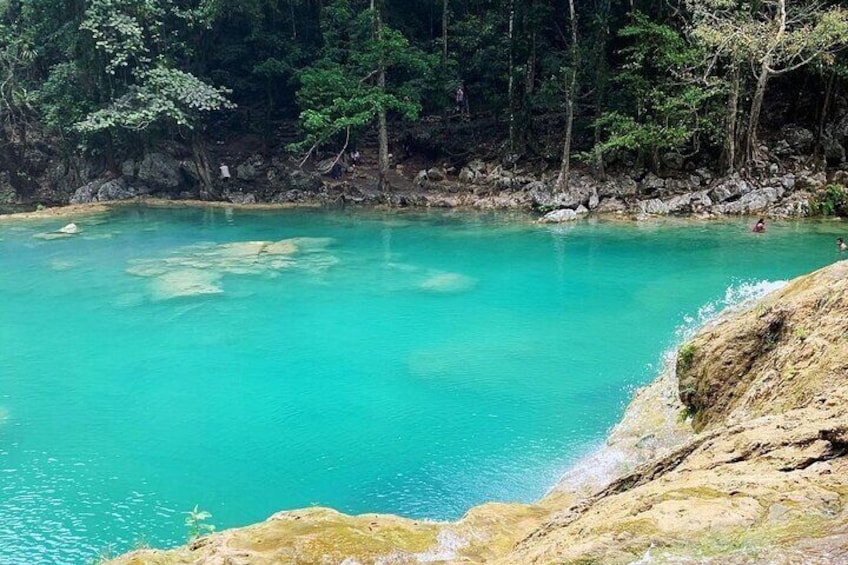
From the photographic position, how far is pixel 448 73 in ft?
86.5

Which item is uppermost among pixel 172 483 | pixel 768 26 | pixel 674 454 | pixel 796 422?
pixel 768 26

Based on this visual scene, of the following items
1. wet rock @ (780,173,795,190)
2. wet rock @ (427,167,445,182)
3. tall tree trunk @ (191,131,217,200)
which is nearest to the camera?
wet rock @ (780,173,795,190)

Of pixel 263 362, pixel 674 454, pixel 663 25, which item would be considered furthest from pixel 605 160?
pixel 674 454

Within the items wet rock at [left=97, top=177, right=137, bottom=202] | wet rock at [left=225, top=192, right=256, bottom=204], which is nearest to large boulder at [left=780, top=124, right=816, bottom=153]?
wet rock at [left=225, top=192, right=256, bottom=204]

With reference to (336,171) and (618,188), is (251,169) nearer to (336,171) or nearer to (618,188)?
(336,171)

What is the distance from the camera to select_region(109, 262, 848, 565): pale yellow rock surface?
261cm

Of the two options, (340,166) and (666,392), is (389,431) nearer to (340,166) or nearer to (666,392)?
(666,392)

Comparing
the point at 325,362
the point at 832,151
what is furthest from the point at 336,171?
the point at 832,151

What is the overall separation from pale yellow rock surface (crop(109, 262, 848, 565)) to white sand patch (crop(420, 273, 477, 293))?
329 inches

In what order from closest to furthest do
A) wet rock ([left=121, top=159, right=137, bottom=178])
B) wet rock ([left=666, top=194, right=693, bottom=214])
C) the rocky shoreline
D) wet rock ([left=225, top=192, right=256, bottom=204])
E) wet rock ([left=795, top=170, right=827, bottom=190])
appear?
wet rock ([left=795, top=170, right=827, bottom=190]) < the rocky shoreline < wet rock ([left=666, top=194, right=693, bottom=214]) < wet rock ([left=225, top=192, right=256, bottom=204]) < wet rock ([left=121, top=159, right=137, bottom=178])

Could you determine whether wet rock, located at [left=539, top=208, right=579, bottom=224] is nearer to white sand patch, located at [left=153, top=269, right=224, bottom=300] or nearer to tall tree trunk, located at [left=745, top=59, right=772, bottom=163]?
tall tree trunk, located at [left=745, top=59, right=772, bottom=163]

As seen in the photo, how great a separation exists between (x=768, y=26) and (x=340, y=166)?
1617 cm

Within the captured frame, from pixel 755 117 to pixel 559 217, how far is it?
6.76 metres

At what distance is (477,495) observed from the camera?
763 centimetres
